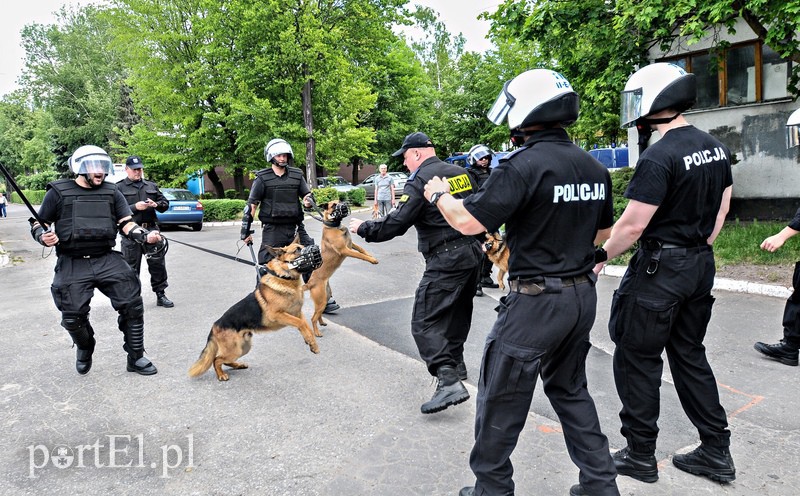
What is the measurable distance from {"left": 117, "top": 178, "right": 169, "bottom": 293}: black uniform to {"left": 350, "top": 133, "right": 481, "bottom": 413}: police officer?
15.6 ft

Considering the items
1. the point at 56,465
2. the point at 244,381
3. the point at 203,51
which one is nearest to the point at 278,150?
the point at 244,381

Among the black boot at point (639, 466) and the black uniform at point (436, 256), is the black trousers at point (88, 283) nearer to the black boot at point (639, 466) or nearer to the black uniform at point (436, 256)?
the black uniform at point (436, 256)

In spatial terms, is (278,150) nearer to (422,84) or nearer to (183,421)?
(183,421)

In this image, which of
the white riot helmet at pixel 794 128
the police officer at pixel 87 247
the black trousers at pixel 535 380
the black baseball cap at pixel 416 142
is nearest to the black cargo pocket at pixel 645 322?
the black trousers at pixel 535 380

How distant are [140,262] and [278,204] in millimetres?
2557

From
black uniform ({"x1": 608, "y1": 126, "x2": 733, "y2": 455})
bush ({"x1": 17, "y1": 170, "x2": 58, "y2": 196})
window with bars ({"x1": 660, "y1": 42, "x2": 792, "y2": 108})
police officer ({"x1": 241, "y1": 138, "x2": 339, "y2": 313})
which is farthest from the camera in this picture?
bush ({"x1": 17, "y1": 170, "x2": 58, "y2": 196})

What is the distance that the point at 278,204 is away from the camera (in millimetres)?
6598

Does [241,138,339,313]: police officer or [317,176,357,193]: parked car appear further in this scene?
[317,176,357,193]: parked car

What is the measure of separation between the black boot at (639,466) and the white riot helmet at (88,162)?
4.63 meters

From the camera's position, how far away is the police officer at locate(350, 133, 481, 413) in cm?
399

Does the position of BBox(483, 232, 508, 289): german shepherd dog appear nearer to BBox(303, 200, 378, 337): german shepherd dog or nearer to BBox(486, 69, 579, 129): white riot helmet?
BBox(303, 200, 378, 337): german shepherd dog

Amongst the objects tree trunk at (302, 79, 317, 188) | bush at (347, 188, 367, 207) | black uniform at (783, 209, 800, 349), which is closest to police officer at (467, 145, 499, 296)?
black uniform at (783, 209, 800, 349)

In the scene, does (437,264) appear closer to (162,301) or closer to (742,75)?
(162,301)

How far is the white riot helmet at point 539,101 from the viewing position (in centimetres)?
249
